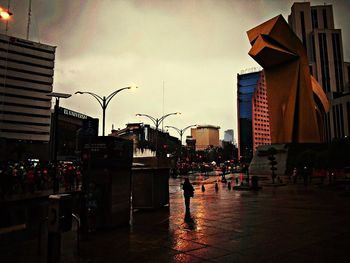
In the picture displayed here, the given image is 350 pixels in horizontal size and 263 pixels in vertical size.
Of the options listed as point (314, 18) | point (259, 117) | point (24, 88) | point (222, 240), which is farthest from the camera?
point (259, 117)

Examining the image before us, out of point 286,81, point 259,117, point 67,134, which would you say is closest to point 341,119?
point 259,117

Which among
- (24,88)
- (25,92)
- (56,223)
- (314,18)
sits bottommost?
(56,223)

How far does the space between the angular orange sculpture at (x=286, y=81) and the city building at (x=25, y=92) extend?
91.0 meters

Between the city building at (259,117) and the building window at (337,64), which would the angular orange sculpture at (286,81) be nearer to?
the building window at (337,64)

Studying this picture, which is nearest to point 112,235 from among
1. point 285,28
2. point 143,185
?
point 143,185

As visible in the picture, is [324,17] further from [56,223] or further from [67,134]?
[56,223]

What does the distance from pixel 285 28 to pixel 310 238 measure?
63.0 metres

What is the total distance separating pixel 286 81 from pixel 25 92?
10496 cm

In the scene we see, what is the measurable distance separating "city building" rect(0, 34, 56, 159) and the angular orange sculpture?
90960 millimetres

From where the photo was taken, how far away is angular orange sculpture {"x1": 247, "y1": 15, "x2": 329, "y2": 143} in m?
63.0

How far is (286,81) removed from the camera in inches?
2657

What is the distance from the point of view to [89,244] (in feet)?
29.3

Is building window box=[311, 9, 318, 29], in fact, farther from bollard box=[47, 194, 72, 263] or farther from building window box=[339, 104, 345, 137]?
bollard box=[47, 194, 72, 263]

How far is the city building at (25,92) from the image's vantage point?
119750 mm
